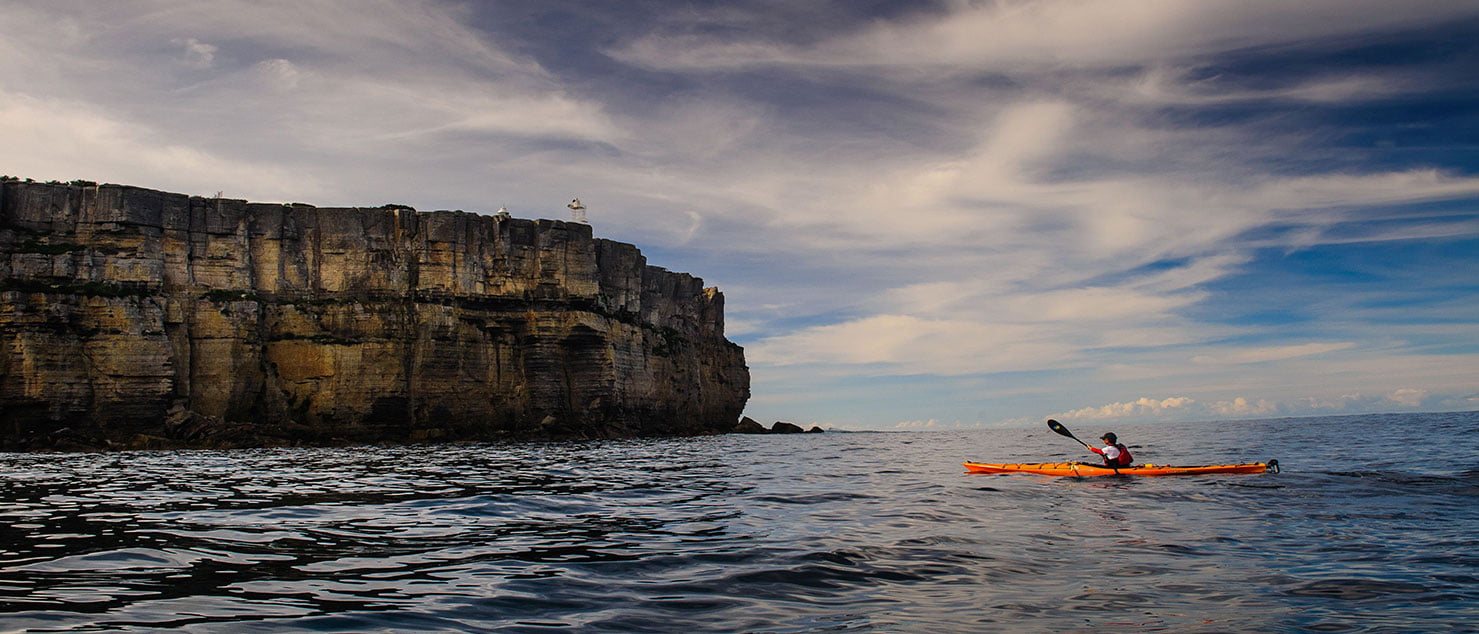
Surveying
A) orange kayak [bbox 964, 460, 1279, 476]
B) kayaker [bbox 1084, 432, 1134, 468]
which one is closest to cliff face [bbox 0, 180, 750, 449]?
orange kayak [bbox 964, 460, 1279, 476]

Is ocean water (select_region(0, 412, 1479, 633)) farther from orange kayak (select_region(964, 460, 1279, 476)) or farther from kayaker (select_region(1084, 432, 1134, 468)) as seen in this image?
kayaker (select_region(1084, 432, 1134, 468))

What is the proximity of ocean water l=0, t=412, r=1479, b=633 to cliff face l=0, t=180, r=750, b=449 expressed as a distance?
31.5m

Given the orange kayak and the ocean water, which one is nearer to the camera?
the ocean water

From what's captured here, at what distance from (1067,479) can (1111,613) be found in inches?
569

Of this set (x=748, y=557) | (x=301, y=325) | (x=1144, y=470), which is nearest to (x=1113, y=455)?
(x=1144, y=470)

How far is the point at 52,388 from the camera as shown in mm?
44469

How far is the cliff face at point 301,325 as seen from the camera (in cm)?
4541

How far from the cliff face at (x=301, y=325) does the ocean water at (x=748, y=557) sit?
103ft

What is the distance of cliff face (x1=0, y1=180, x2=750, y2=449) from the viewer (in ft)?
149

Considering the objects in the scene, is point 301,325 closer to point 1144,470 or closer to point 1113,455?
point 1113,455

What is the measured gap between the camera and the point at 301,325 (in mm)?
52906

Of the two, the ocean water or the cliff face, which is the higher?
the cliff face

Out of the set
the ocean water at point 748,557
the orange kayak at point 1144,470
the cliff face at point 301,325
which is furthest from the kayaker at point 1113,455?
the cliff face at point 301,325

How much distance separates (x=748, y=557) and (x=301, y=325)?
49746mm
